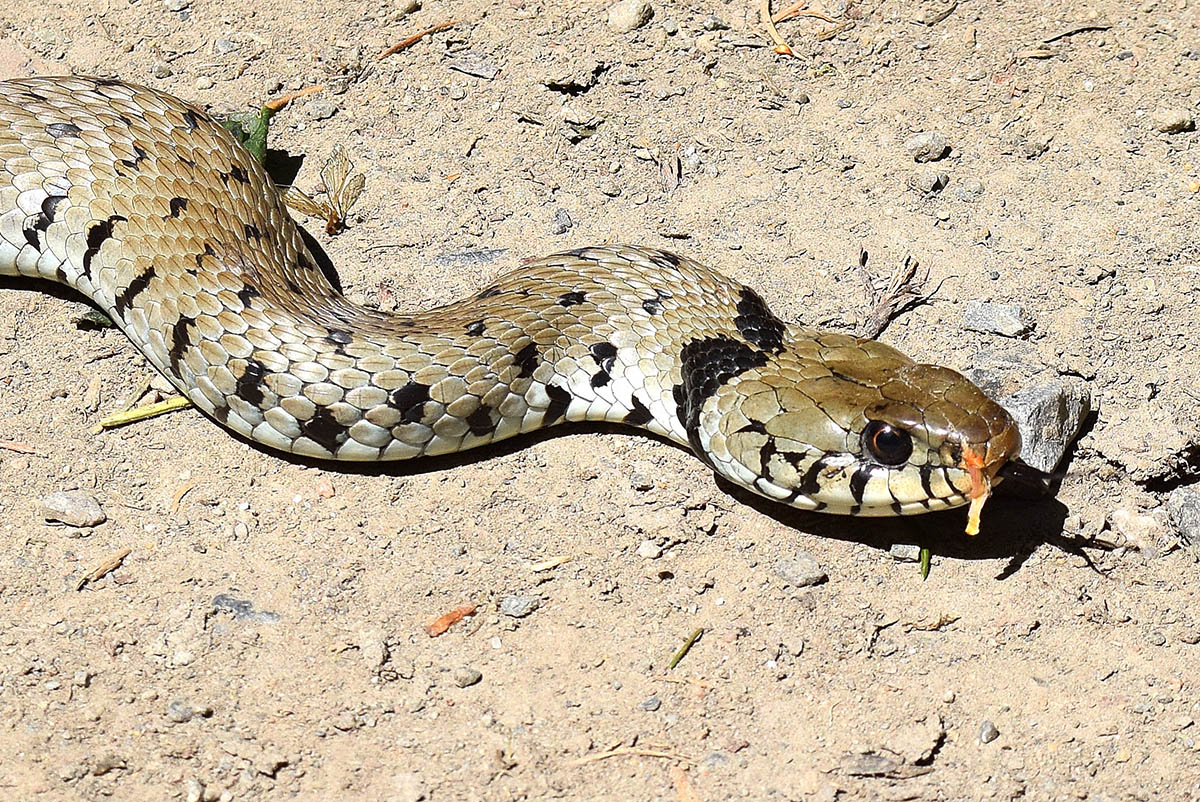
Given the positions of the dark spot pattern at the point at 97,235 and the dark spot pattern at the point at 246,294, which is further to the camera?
the dark spot pattern at the point at 97,235

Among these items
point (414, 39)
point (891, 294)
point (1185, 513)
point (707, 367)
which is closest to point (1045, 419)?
point (1185, 513)

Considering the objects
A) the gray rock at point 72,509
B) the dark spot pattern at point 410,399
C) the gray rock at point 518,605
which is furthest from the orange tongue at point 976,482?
the gray rock at point 72,509

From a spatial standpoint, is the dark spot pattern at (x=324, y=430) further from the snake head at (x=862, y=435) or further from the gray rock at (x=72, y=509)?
the snake head at (x=862, y=435)

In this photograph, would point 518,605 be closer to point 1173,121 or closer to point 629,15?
point 629,15

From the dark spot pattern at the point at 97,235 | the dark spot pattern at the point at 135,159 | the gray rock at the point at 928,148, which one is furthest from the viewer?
the gray rock at the point at 928,148

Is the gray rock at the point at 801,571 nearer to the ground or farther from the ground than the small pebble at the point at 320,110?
nearer to the ground

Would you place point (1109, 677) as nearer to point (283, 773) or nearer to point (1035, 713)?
point (1035, 713)

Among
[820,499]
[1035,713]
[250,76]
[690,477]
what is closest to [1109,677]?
[1035,713]
